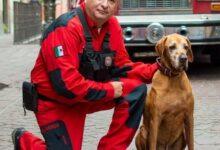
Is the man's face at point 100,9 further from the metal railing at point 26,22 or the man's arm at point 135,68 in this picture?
the metal railing at point 26,22

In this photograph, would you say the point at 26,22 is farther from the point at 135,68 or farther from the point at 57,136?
the point at 57,136

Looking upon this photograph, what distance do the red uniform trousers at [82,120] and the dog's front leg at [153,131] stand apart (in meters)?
0.12

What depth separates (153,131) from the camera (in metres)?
4.67

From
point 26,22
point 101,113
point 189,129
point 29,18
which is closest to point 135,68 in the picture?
point 189,129

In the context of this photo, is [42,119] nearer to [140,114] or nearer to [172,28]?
[140,114]

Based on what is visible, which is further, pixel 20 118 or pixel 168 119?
pixel 20 118

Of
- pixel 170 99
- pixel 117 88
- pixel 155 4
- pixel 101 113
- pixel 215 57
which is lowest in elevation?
pixel 101 113

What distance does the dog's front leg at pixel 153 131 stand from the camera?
15.3 ft

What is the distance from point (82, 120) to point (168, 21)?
5565 mm

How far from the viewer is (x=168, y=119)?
4.70 metres

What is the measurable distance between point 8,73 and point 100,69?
774 centimetres

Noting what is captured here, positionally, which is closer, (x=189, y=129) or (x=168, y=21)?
(x=189, y=129)

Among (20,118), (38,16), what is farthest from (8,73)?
(38,16)

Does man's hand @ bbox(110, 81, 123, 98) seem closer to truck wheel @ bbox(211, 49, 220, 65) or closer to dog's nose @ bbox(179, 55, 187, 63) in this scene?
dog's nose @ bbox(179, 55, 187, 63)
